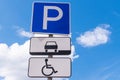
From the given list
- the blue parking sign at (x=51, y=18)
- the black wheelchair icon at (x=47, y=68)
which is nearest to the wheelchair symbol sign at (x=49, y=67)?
the black wheelchair icon at (x=47, y=68)

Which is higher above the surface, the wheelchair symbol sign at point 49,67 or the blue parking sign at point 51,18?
the blue parking sign at point 51,18

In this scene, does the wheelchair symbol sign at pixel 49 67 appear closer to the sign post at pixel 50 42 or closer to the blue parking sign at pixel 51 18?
the sign post at pixel 50 42

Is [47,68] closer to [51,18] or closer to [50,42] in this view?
[50,42]

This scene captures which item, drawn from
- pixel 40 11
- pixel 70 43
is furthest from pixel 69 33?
pixel 40 11

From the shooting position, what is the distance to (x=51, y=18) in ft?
18.3

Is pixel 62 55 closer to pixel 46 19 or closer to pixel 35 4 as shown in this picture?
pixel 46 19

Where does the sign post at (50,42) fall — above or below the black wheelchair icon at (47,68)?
above

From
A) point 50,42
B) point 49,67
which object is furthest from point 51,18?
point 49,67

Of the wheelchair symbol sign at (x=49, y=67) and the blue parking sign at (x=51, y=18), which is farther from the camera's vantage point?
the blue parking sign at (x=51, y=18)

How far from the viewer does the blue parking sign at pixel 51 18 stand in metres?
5.49

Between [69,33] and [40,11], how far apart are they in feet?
2.23

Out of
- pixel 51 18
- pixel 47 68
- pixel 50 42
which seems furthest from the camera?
pixel 51 18

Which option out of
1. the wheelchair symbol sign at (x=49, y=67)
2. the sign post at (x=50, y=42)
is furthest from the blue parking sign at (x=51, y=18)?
the wheelchair symbol sign at (x=49, y=67)

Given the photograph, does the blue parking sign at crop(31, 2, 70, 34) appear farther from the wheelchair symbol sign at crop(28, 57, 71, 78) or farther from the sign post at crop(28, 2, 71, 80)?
the wheelchair symbol sign at crop(28, 57, 71, 78)
